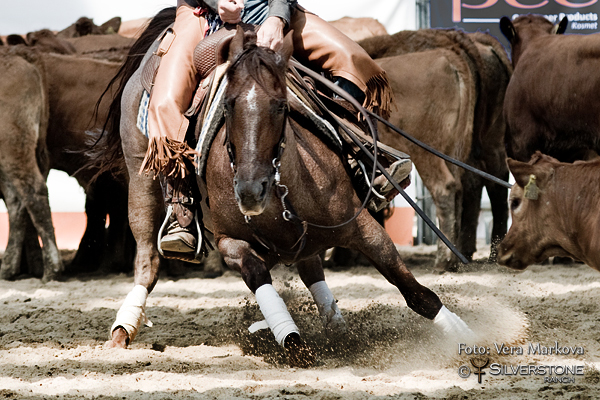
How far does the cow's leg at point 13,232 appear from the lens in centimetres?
705

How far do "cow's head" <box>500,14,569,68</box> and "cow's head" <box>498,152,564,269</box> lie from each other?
3172 millimetres

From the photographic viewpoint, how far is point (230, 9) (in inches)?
157

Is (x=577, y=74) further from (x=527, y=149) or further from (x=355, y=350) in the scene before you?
(x=355, y=350)

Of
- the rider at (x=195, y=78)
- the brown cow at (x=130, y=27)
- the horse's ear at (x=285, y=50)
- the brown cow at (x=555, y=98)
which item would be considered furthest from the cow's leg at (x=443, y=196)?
the brown cow at (x=130, y=27)

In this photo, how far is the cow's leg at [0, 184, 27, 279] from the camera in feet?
23.1

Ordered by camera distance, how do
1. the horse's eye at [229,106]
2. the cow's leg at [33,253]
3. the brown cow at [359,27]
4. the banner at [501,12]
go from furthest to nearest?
the brown cow at [359,27] → the banner at [501,12] → the cow's leg at [33,253] → the horse's eye at [229,106]

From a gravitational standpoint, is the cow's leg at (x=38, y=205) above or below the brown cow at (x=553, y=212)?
below

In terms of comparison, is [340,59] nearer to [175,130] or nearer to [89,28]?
[175,130]

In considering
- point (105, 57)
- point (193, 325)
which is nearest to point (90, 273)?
point (105, 57)

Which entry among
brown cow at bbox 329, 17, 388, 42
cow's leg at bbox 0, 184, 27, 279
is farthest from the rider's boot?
brown cow at bbox 329, 17, 388, 42

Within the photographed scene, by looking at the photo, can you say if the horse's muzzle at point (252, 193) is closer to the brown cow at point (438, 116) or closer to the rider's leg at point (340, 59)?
the rider's leg at point (340, 59)

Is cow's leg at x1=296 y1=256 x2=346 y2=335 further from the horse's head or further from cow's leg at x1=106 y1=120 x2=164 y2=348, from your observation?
the horse's head

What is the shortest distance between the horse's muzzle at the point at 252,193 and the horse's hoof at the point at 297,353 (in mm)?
719

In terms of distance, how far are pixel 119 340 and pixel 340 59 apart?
2.01 m
